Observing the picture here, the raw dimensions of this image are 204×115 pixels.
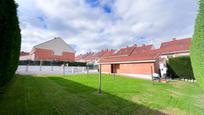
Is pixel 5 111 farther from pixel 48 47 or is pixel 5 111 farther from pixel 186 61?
pixel 48 47

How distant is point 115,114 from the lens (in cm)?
506

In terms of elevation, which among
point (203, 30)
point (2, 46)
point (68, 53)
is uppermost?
point (68, 53)

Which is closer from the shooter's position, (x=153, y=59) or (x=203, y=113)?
(x=203, y=113)

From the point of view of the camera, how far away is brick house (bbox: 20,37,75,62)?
46.0 metres

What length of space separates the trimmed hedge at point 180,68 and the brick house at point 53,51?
3768 centimetres

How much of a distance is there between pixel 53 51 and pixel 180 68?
40469 millimetres

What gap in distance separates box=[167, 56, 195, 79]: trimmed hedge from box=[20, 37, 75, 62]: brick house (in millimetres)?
37677

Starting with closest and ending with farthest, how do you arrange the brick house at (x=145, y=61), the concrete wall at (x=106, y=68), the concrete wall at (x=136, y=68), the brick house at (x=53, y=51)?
1. the brick house at (x=145, y=61)
2. the concrete wall at (x=136, y=68)
3. the concrete wall at (x=106, y=68)
4. the brick house at (x=53, y=51)

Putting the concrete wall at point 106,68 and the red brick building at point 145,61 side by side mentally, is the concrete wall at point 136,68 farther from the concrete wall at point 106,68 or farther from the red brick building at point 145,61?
the concrete wall at point 106,68

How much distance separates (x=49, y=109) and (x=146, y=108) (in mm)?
3805

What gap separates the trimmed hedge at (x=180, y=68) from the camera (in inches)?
721

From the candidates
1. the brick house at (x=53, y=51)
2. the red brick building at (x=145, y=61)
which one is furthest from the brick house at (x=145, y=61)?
the brick house at (x=53, y=51)

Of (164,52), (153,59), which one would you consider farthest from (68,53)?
(153,59)

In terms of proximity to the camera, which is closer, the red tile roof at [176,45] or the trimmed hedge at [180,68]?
the trimmed hedge at [180,68]
